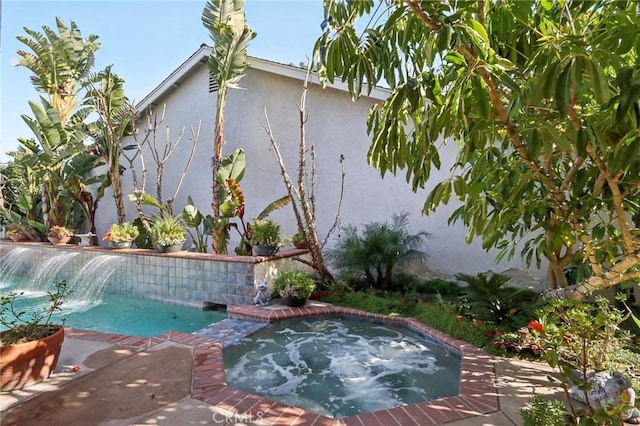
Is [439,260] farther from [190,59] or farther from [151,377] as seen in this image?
[190,59]

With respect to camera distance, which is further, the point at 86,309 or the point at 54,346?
the point at 86,309

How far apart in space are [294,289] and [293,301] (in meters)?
0.24

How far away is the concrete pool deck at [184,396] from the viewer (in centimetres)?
289

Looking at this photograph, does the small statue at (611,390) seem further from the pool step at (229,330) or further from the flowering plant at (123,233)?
the flowering plant at (123,233)

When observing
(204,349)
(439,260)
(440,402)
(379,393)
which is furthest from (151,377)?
(439,260)

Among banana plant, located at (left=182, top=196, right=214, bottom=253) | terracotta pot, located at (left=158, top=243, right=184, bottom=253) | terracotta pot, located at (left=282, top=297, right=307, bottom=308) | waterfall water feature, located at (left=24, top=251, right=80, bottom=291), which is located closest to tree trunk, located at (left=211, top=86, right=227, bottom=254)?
banana plant, located at (left=182, top=196, right=214, bottom=253)

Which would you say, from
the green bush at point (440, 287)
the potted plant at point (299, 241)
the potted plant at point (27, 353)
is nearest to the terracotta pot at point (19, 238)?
the potted plant at point (299, 241)

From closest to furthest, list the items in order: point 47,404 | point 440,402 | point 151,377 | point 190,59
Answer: point 47,404 < point 440,402 < point 151,377 < point 190,59

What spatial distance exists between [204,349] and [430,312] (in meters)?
3.87

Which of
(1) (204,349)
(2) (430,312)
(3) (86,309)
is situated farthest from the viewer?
(3) (86,309)

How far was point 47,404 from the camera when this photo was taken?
300cm

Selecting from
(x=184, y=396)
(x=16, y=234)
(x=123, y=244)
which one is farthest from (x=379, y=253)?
(x=16, y=234)

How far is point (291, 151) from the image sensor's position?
32.3ft

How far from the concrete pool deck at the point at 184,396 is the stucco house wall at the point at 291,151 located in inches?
156
